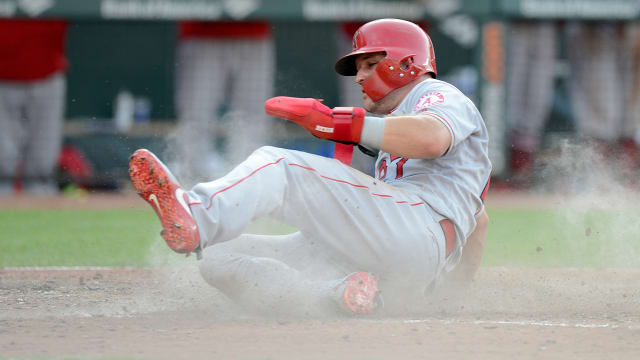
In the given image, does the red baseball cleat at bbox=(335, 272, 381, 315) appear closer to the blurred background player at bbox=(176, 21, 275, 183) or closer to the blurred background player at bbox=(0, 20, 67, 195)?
the blurred background player at bbox=(176, 21, 275, 183)

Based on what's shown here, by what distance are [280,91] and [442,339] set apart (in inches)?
313

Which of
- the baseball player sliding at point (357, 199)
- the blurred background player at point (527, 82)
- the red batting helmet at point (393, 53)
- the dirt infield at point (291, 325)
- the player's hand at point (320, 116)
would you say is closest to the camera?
the dirt infield at point (291, 325)

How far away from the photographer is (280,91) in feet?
37.5

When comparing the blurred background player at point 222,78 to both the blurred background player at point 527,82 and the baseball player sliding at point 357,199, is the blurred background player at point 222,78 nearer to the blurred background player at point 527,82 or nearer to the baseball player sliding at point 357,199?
the blurred background player at point 527,82

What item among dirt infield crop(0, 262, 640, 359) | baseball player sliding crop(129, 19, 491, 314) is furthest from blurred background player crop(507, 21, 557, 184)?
baseball player sliding crop(129, 19, 491, 314)

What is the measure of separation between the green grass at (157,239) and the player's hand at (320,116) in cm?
211

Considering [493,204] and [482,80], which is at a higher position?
[482,80]

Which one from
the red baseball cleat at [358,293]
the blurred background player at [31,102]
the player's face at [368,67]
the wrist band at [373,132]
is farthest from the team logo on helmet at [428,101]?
the blurred background player at [31,102]

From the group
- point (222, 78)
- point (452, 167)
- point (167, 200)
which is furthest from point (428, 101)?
point (222, 78)

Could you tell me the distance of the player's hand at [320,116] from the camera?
149 inches

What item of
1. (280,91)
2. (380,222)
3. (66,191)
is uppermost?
(380,222)

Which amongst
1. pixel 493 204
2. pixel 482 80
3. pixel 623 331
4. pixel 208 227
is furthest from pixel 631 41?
pixel 208 227

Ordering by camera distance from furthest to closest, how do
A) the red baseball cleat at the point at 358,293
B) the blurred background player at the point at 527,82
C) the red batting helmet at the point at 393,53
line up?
1. the blurred background player at the point at 527,82
2. the red batting helmet at the point at 393,53
3. the red baseball cleat at the point at 358,293

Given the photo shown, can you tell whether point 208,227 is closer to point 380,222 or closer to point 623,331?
point 380,222
